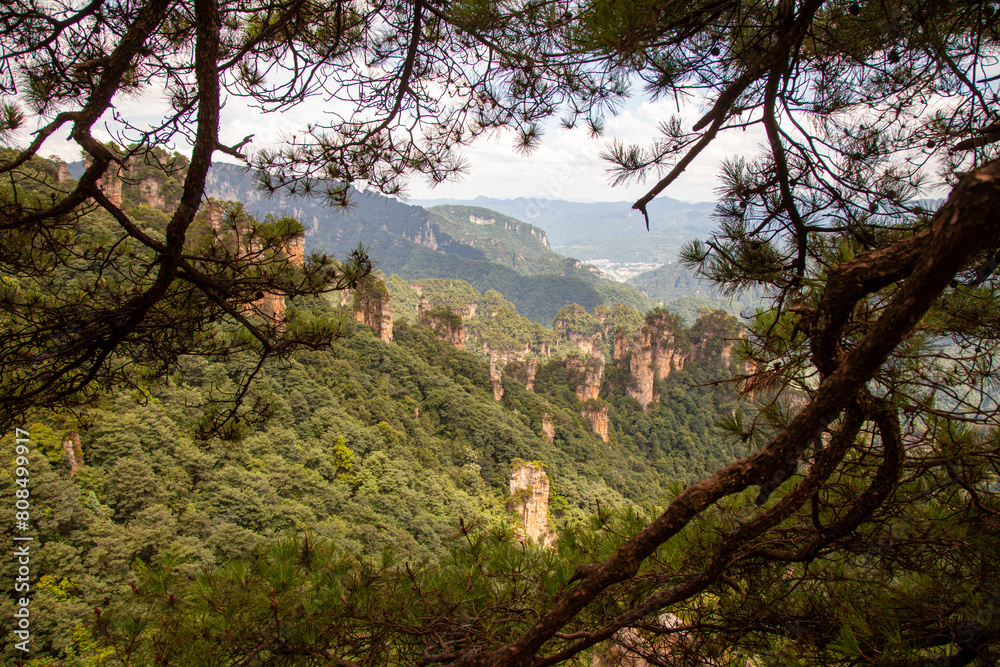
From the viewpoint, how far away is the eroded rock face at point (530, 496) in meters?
13.6

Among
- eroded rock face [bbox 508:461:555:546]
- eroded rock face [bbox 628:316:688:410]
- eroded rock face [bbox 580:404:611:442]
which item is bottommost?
eroded rock face [bbox 580:404:611:442]

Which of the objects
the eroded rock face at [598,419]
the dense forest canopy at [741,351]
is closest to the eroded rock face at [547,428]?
the eroded rock face at [598,419]

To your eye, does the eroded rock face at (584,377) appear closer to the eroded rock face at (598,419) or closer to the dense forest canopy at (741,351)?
the eroded rock face at (598,419)

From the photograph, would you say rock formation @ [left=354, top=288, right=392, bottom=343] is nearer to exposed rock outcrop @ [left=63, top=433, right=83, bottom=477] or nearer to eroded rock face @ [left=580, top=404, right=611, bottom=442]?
eroded rock face @ [left=580, top=404, right=611, bottom=442]

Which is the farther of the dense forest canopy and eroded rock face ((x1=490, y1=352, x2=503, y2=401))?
eroded rock face ((x1=490, y1=352, x2=503, y2=401))

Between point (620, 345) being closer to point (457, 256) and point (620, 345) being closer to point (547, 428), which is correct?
point (547, 428)

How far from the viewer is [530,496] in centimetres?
1366

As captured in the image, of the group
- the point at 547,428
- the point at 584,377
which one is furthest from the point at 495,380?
the point at 584,377

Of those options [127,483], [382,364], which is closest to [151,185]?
[382,364]

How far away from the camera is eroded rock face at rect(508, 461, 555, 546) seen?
13555mm

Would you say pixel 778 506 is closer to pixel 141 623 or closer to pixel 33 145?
pixel 141 623

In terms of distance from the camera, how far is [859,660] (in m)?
0.98

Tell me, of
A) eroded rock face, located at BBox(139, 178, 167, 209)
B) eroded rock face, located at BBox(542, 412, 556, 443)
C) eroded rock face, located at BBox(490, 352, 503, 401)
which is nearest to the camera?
eroded rock face, located at BBox(139, 178, 167, 209)

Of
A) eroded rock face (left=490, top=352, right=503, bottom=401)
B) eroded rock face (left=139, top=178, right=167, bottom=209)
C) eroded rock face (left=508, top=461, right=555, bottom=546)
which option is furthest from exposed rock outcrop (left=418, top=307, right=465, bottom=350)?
eroded rock face (left=508, top=461, right=555, bottom=546)
